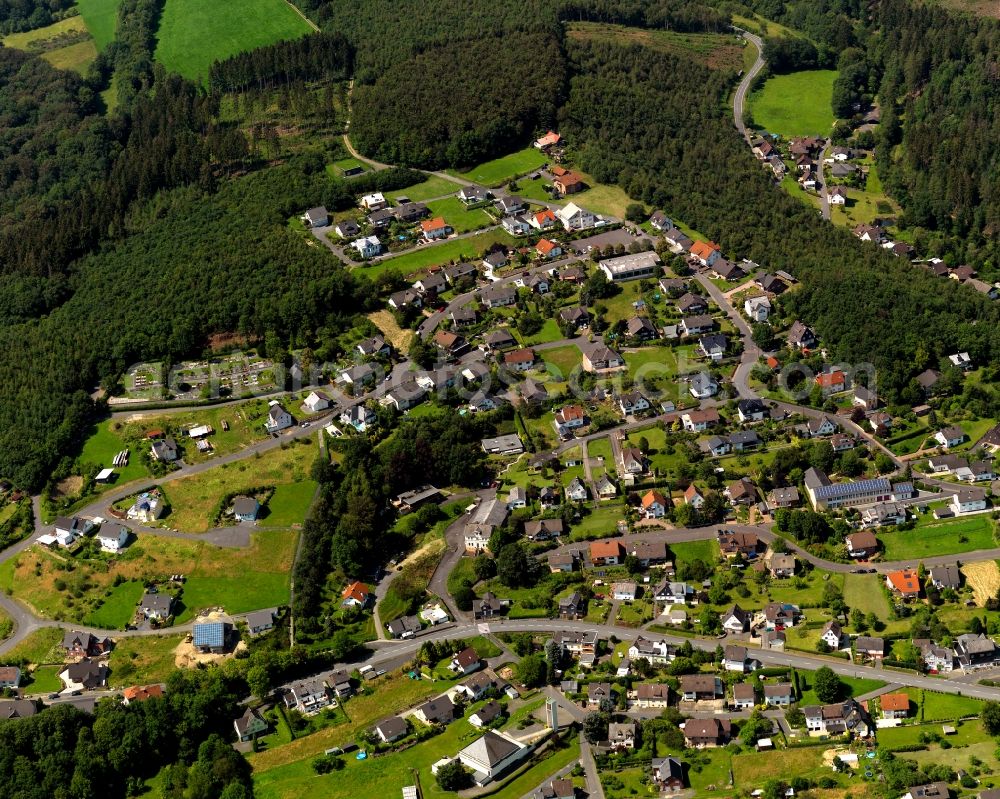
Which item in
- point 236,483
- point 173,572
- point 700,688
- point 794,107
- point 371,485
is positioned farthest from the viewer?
point 794,107

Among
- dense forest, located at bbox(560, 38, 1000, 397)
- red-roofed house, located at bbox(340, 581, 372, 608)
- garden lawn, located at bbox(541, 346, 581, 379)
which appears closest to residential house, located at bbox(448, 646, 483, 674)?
red-roofed house, located at bbox(340, 581, 372, 608)

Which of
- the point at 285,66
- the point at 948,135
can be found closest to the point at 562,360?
the point at 948,135

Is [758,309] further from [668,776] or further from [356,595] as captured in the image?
[668,776]

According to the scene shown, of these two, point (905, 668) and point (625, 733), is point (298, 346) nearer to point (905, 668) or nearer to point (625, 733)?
point (625, 733)

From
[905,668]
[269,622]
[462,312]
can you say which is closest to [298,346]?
[462,312]

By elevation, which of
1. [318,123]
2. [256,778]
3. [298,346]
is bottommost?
[256,778]

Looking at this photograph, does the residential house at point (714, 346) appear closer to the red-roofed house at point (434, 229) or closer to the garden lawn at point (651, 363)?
the garden lawn at point (651, 363)

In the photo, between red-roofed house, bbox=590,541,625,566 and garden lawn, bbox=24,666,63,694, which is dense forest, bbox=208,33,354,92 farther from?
garden lawn, bbox=24,666,63,694
